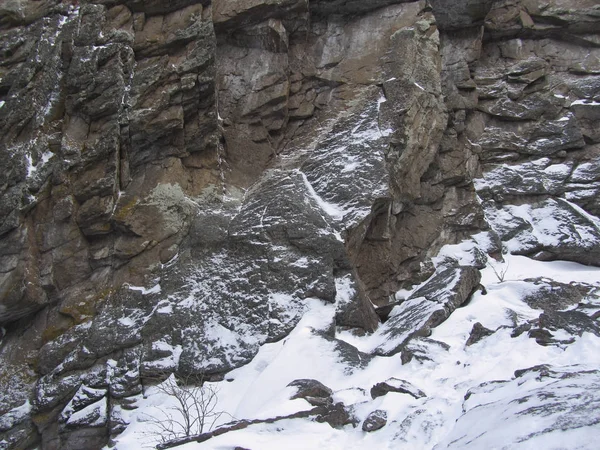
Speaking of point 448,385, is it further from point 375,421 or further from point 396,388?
point 375,421

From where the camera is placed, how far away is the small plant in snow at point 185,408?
36.1 feet

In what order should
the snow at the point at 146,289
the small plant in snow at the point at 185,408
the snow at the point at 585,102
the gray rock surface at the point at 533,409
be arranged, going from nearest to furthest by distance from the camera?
the gray rock surface at the point at 533,409 → the small plant in snow at the point at 185,408 → the snow at the point at 146,289 → the snow at the point at 585,102

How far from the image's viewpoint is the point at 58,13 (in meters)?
16.3

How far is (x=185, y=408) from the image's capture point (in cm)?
1128

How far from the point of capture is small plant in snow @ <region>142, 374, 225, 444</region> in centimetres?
1101

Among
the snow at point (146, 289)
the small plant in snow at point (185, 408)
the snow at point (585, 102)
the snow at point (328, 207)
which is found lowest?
the small plant in snow at point (185, 408)

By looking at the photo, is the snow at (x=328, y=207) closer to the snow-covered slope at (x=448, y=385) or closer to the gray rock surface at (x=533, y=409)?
the snow-covered slope at (x=448, y=385)

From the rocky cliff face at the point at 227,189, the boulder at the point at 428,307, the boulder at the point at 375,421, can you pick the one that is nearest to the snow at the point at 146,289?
the rocky cliff face at the point at 227,189

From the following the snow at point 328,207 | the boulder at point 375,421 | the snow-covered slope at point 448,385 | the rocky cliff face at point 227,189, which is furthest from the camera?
the snow at point 328,207

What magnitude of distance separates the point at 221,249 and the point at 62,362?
4287 mm

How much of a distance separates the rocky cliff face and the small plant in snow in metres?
0.34

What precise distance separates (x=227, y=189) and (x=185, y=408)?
6.26 m

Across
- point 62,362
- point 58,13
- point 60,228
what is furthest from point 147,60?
point 62,362

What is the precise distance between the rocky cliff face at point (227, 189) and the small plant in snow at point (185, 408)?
34cm
